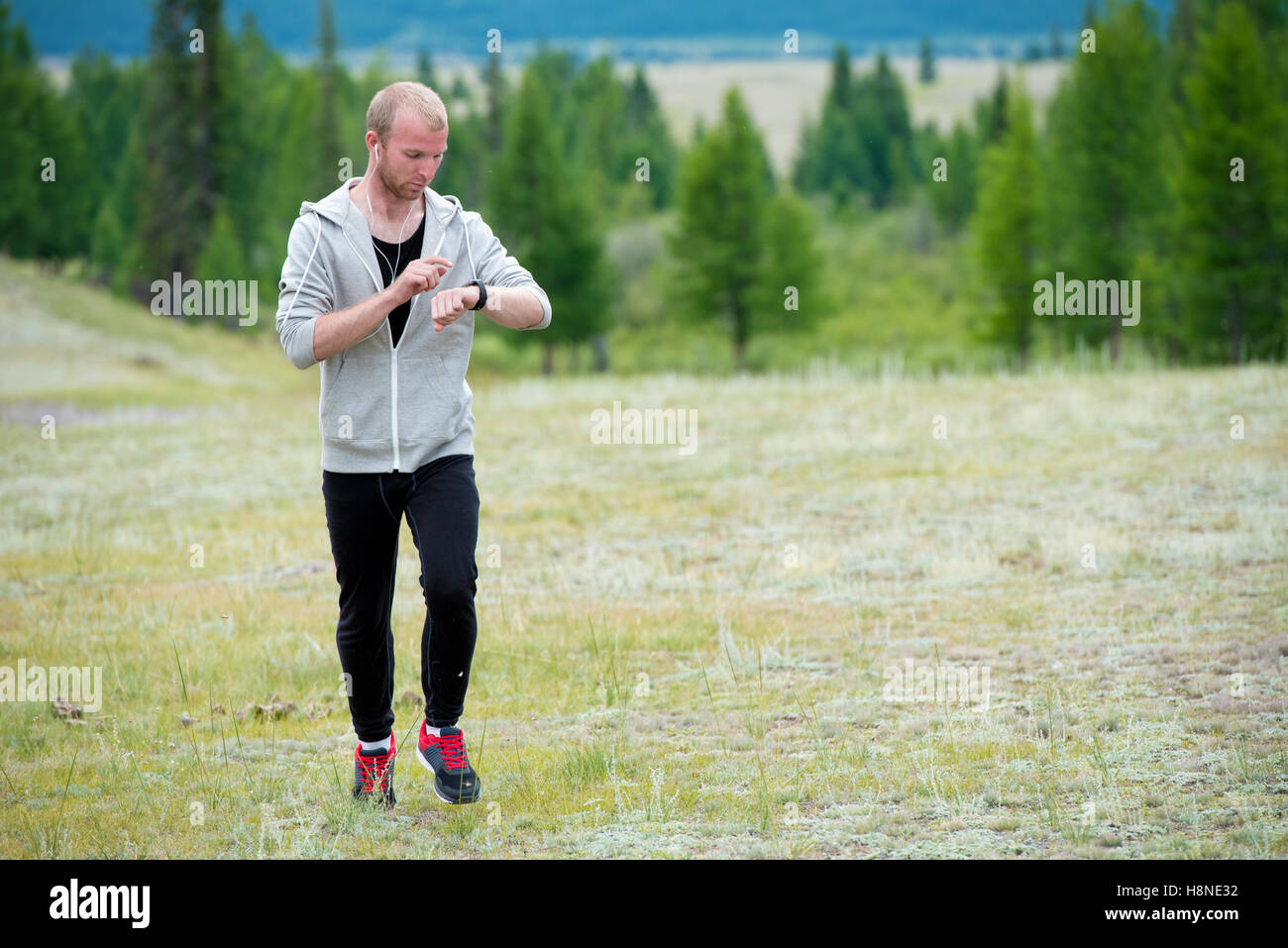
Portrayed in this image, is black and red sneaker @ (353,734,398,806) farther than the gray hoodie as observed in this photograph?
Yes

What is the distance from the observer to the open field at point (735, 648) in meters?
4.94

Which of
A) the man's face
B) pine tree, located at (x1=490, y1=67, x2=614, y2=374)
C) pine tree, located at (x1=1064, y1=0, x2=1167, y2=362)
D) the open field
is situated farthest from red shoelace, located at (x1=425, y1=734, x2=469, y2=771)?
pine tree, located at (x1=1064, y1=0, x2=1167, y2=362)

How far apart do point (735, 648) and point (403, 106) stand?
4.05 metres

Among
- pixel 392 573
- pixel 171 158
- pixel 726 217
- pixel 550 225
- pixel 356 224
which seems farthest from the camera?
pixel 171 158

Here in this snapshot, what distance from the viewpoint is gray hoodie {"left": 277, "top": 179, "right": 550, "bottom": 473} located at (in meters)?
4.67

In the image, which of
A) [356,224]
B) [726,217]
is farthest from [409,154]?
[726,217]

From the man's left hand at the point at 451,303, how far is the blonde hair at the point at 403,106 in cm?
57

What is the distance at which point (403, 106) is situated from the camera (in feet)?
14.8

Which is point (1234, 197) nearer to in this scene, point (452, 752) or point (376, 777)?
point (452, 752)

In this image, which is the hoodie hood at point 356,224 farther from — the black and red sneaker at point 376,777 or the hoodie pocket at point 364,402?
the black and red sneaker at point 376,777

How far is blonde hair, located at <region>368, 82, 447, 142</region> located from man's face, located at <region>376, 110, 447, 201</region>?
0.07 feet

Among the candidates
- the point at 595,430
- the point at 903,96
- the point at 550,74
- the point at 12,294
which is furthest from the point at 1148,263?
the point at 550,74

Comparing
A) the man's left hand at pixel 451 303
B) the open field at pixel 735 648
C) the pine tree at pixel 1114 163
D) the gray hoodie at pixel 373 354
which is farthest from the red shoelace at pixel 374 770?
the pine tree at pixel 1114 163

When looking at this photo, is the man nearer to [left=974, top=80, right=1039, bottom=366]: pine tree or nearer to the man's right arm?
the man's right arm
